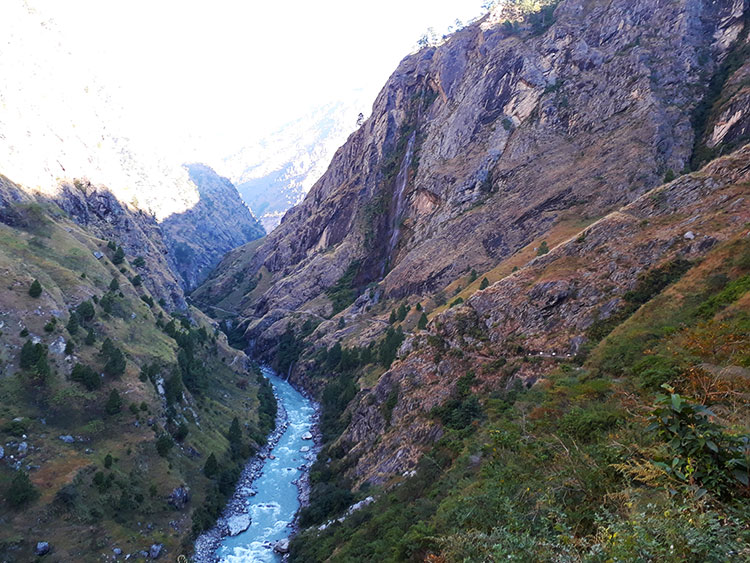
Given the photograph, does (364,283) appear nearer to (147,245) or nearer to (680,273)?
(147,245)

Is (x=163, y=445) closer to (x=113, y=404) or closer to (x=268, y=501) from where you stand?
(x=113, y=404)

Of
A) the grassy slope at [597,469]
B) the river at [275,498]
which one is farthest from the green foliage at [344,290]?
the grassy slope at [597,469]

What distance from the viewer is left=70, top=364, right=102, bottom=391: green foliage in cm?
5222

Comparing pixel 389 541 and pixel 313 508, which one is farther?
pixel 313 508

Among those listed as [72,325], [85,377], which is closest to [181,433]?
[85,377]

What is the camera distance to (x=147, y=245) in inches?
5354

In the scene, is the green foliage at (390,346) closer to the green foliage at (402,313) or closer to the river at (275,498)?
the green foliage at (402,313)

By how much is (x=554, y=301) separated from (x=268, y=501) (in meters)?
45.0

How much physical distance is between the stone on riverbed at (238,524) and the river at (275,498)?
494 millimetres

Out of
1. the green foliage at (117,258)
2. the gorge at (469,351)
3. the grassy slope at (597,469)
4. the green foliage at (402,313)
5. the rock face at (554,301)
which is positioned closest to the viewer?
the grassy slope at (597,469)

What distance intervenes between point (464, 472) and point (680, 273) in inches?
976

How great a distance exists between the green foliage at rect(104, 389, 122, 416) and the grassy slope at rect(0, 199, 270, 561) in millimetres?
646

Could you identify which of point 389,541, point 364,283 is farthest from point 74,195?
point 389,541

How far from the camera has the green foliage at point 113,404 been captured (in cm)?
5172
